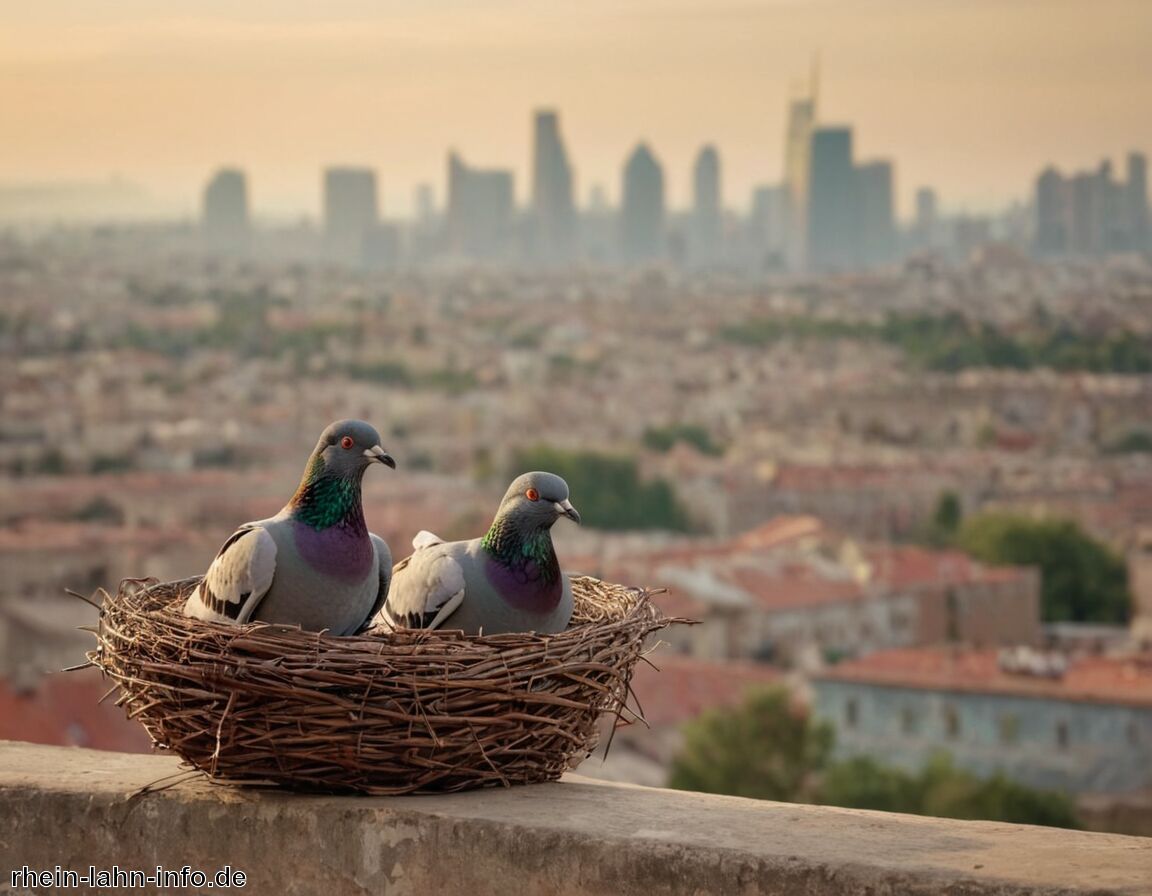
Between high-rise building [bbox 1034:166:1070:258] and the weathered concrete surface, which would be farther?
high-rise building [bbox 1034:166:1070:258]

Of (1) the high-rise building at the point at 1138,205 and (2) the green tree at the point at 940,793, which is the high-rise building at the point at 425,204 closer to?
(1) the high-rise building at the point at 1138,205

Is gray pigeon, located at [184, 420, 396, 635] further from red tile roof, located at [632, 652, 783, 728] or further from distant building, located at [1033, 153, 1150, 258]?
distant building, located at [1033, 153, 1150, 258]

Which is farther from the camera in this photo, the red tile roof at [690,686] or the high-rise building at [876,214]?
the high-rise building at [876,214]

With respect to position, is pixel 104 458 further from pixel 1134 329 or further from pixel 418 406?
pixel 1134 329

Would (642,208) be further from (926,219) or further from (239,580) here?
(239,580)

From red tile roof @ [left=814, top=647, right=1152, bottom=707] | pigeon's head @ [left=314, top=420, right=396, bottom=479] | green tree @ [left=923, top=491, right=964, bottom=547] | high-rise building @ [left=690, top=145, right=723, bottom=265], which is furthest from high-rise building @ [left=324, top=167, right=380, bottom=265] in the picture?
pigeon's head @ [left=314, top=420, right=396, bottom=479]

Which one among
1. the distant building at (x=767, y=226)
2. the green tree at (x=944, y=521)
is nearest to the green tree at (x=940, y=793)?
the green tree at (x=944, y=521)
